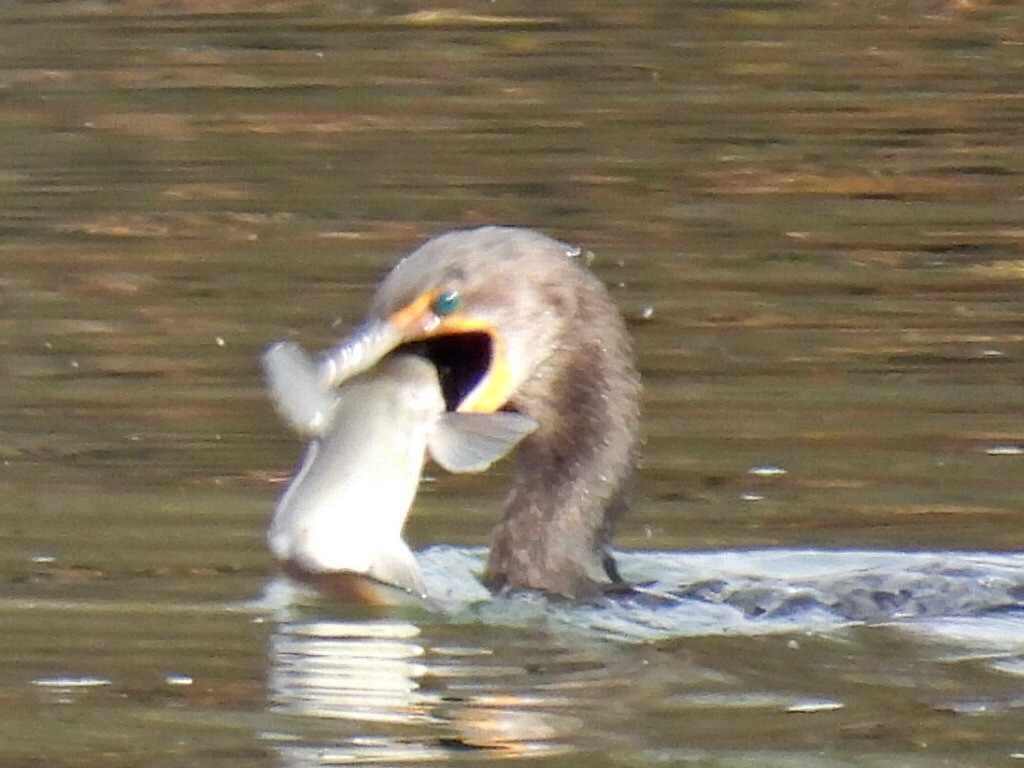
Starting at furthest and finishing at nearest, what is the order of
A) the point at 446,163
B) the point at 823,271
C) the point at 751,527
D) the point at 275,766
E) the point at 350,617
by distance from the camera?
the point at 446,163, the point at 823,271, the point at 751,527, the point at 350,617, the point at 275,766

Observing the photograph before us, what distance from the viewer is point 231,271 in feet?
38.2

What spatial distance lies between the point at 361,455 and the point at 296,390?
0.20 meters

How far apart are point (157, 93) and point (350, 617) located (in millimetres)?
8475

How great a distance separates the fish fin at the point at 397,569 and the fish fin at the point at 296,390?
0.31 metres


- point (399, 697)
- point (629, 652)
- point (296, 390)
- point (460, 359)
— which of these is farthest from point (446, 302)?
point (399, 697)

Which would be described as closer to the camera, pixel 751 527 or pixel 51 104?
pixel 751 527

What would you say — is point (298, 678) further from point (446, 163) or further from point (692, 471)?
point (446, 163)

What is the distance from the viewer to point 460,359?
8.04 meters

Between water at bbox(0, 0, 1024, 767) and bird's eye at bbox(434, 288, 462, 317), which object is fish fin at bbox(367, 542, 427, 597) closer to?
water at bbox(0, 0, 1024, 767)

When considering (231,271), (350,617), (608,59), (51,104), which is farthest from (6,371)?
(608,59)

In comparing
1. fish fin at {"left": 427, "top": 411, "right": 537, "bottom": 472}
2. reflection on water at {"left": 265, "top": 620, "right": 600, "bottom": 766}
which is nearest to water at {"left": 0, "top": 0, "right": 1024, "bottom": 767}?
reflection on water at {"left": 265, "top": 620, "right": 600, "bottom": 766}

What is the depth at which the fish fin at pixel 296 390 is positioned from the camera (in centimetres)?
689

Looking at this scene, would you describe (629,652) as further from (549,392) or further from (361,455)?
(549,392)

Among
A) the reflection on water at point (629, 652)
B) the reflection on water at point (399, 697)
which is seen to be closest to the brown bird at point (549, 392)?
the reflection on water at point (629, 652)
